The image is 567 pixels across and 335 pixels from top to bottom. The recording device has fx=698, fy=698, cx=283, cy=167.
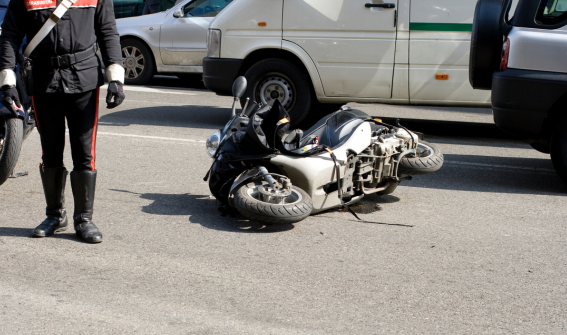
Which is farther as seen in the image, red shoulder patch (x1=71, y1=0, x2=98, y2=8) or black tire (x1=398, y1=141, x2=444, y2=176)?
black tire (x1=398, y1=141, x2=444, y2=176)

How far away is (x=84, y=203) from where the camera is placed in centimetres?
446

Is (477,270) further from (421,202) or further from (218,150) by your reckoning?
(218,150)

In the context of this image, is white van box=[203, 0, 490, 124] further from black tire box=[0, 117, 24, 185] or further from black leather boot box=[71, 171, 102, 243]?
black leather boot box=[71, 171, 102, 243]

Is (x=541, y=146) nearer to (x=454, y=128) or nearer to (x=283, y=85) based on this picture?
(x=454, y=128)

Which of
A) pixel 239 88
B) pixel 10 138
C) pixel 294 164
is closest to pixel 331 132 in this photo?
pixel 294 164

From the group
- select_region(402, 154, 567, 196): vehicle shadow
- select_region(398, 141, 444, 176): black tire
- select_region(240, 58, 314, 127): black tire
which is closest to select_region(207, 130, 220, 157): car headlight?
select_region(398, 141, 444, 176): black tire

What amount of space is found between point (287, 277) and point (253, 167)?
46.6 inches

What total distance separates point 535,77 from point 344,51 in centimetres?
286

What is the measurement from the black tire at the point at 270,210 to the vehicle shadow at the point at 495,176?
195 cm

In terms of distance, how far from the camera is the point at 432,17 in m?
8.10

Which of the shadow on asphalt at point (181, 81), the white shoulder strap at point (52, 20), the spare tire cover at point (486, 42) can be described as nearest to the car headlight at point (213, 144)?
the white shoulder strap at point (52, 20)

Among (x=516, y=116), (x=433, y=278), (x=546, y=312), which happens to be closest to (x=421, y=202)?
(x=516, y=116)

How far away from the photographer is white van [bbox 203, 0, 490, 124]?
8141 millimetres

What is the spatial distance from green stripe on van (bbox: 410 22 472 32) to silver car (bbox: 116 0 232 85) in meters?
4.92
